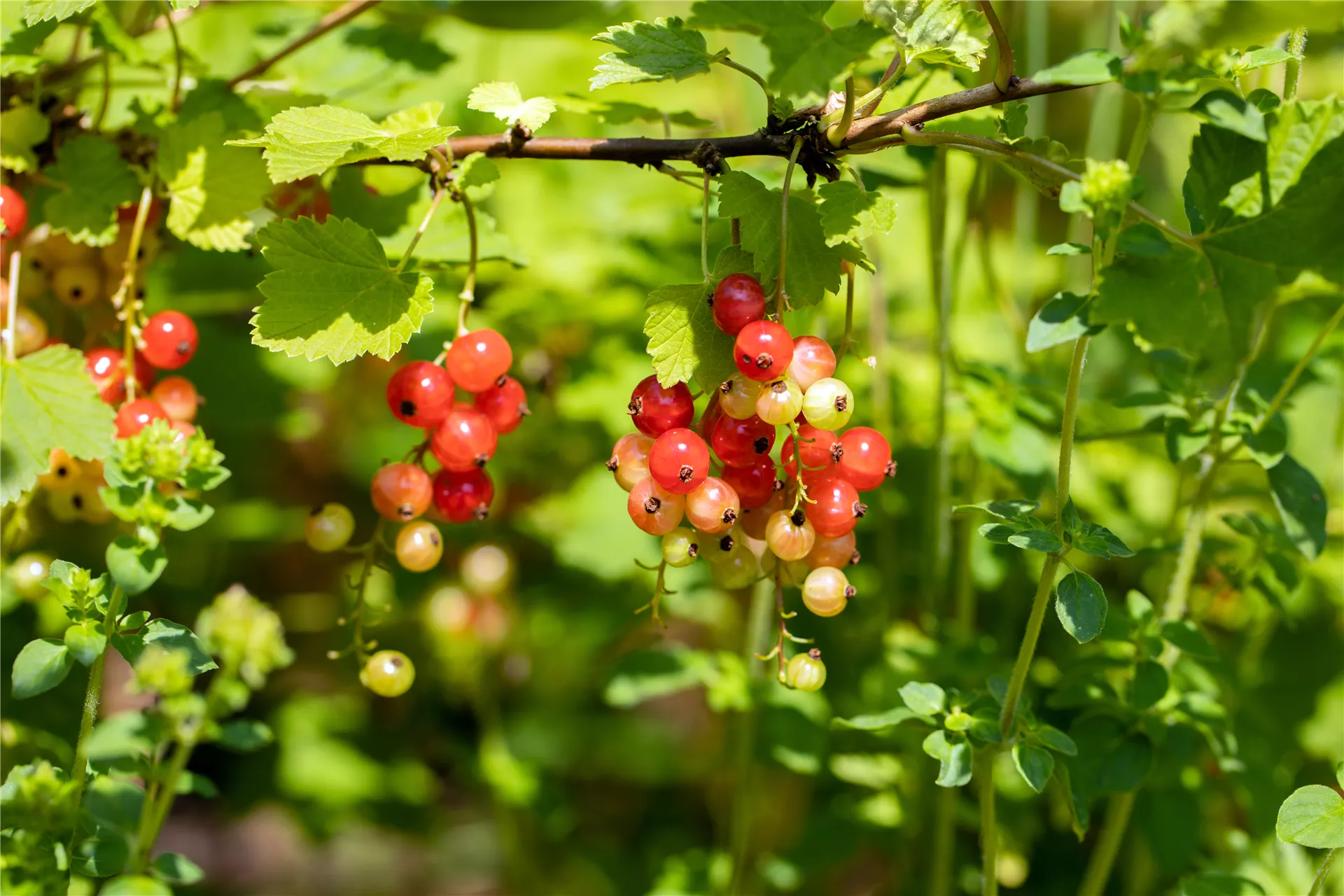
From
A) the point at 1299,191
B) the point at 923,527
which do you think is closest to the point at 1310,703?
the point at 923,527

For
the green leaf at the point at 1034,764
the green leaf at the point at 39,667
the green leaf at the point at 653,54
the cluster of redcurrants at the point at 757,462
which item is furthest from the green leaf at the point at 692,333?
the green leaf at the point at 39,667

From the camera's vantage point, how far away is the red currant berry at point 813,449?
71cm

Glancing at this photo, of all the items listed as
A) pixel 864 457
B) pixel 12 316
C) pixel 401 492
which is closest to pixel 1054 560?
pixel 864 457

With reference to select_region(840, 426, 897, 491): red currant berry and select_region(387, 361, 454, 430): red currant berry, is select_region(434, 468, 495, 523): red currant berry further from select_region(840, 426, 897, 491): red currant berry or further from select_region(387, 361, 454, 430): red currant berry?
select_region(840, 426, 897, 491): red currant berry

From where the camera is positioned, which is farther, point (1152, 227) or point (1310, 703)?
point (1310, 703)

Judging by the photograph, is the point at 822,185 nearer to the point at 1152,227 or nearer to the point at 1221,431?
the point at 1152,227

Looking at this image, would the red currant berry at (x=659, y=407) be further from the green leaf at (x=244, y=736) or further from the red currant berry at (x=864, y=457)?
the green leaf at (x=244, y=736)

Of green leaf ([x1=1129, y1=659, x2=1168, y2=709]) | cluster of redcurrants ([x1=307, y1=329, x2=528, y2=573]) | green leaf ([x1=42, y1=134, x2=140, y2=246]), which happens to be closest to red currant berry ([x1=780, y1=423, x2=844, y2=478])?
cluster of redcurrants ([x1=307, y1=329, x2=528, y2=573])

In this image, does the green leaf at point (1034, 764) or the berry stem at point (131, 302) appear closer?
the green leaf at point (1034, 764)

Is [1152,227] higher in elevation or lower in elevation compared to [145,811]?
higher

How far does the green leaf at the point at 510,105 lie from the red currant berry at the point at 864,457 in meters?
0.32

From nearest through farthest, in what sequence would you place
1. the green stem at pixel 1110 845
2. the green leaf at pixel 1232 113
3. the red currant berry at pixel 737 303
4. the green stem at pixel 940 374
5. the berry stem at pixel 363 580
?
the green leaf at pixel 1232 113 → the red currant berry at pixel 737 303 → the berry stem at pixel 363 580 → the green stem at pixel 1110 845 → the green stem at pixel 940 374

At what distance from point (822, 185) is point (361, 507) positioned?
3.72 feet

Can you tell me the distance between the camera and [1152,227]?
62cm
